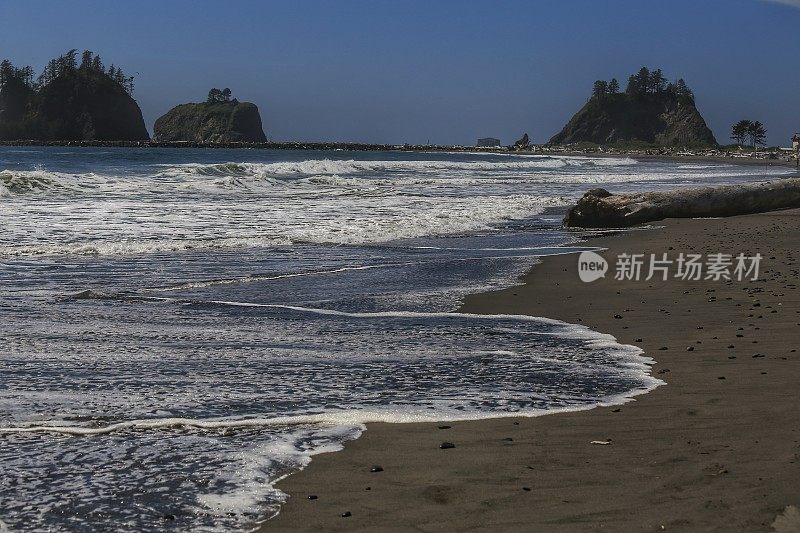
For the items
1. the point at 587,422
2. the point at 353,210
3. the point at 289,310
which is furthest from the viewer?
the point at 353,210

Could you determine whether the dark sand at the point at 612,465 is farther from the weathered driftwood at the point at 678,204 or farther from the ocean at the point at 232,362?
the weathered driftwood at the point at 678,204

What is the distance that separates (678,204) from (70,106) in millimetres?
173152

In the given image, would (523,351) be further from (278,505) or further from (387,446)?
(278,505)

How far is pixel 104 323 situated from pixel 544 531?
5.03 m

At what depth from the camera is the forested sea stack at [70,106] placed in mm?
173250

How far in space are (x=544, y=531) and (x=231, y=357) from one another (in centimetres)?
339

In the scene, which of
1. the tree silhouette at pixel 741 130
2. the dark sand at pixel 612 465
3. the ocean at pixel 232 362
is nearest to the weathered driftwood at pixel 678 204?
the ocean at pixel 232 362

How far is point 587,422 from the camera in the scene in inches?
189

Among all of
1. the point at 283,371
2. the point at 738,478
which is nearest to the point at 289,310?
the point at 283,371

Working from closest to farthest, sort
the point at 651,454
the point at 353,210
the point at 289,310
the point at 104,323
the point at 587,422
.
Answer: the point at 651,454
the point at 587,422
the point at 104,323
the point at 289,310
the point at 353,210

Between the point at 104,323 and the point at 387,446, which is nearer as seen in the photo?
the point at 387,446

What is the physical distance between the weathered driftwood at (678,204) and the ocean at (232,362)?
2939 mm

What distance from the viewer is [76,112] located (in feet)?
575

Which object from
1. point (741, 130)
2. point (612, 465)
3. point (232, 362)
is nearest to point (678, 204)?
point (232, 362)
